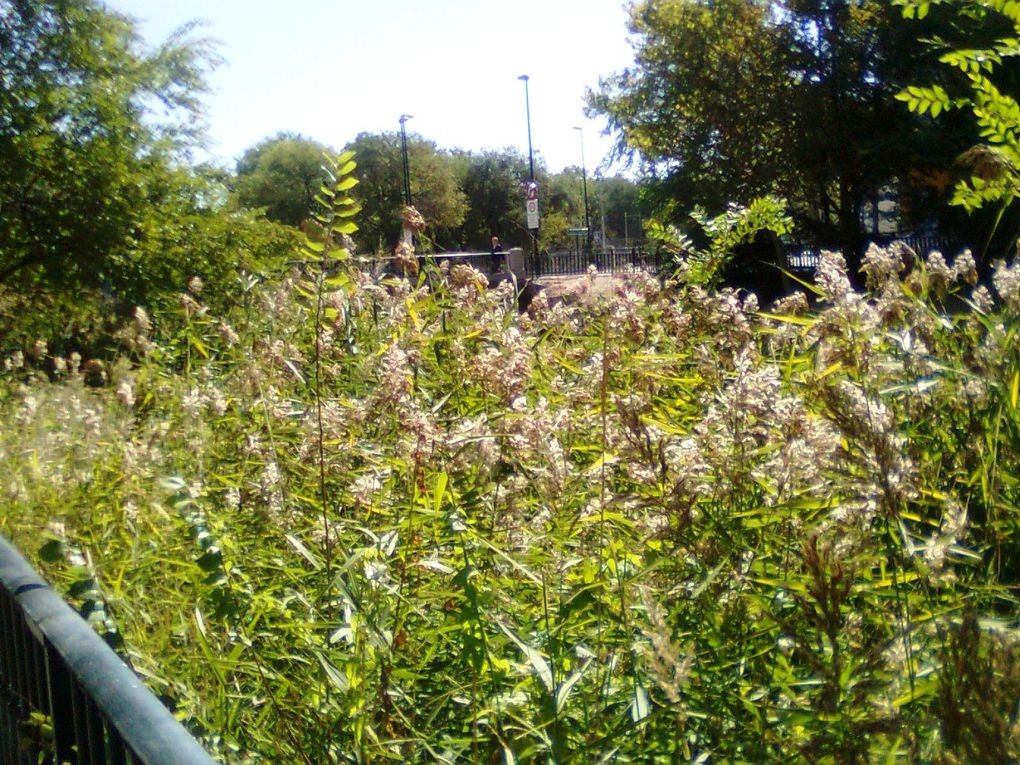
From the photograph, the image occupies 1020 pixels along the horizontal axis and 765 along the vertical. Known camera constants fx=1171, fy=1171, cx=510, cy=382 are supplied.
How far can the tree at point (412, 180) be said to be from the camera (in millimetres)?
73688

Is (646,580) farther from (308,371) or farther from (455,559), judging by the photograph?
(308,371)

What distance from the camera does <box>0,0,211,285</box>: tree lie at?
14.5 m

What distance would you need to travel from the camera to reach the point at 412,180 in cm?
7519

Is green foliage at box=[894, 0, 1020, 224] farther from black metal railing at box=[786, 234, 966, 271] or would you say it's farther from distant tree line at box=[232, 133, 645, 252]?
distant tree line at box=[232, 133, 645, 252]

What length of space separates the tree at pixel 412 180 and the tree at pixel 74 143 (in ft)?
182

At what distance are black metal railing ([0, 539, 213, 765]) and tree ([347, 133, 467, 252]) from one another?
228ft

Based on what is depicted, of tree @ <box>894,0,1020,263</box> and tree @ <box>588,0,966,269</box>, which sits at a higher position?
tree @ <box>588,0,966,269</box>

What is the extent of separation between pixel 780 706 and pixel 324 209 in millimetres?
1720

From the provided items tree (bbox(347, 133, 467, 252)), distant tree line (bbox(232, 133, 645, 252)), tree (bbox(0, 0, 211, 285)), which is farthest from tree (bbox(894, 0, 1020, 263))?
tree (bbox(347, 133, 467, 252))

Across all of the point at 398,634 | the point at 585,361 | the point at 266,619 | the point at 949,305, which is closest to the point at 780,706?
the point at 398,634

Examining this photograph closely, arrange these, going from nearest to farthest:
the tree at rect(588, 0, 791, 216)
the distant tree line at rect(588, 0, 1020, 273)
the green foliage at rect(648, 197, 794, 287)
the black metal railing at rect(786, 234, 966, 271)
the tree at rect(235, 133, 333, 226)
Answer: the green foliage at rect(648, 197, 794, 287)
the black metal railing at rect(786, 234, 966, 271)
the distant tree line at rect(588, 0, 1020, 273)
the tree at rect(588, 0, 791, 216)
the tree at rect(235, 133, 333, 226)

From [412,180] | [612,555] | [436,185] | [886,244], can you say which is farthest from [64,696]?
[436,185]

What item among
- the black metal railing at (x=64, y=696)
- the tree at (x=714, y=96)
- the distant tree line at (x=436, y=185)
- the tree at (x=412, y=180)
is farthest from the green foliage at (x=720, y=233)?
the tree at (x=412, y=180)

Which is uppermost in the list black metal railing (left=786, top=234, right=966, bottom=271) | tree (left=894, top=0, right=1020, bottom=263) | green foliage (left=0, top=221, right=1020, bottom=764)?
tree (left=894, top=0, right=1020, bottom=263)
